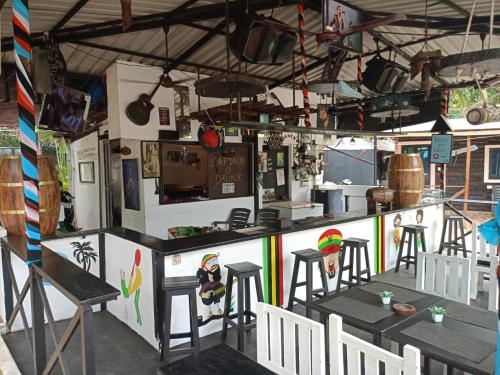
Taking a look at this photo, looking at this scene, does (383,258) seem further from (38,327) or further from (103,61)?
(103,61)

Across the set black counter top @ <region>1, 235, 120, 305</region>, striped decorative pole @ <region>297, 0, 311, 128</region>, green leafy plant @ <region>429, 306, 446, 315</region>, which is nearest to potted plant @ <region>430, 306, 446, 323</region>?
green leafy plant @ <region>429, 306, 446, 315</region>

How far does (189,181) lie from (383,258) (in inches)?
170

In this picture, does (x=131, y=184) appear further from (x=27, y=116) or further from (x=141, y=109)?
(x=27, y=116)

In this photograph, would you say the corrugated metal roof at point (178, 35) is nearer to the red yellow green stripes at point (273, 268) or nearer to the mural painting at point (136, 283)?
the red yellow green stripes at point (273, 268)

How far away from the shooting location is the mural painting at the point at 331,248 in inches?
165

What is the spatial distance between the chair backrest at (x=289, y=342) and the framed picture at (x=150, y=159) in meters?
4.23

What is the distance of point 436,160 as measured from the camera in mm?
5973

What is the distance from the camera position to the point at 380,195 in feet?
16.5

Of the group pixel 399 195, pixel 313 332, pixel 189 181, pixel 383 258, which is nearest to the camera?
pixel 313 332

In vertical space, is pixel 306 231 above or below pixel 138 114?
below

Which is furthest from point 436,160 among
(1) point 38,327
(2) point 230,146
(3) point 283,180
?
(1) point 38,327

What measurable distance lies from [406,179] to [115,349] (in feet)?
14.4

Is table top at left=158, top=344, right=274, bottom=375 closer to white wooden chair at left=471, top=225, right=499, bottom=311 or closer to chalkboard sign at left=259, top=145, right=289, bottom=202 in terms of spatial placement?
white wooden chair at left=471, top=225, right=499, bottom=311

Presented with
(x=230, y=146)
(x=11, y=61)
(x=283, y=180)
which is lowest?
(x=283, y=180)
